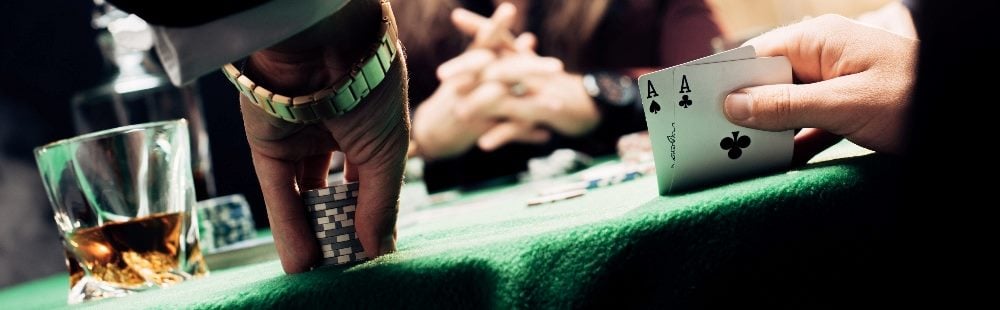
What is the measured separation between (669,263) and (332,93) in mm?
368

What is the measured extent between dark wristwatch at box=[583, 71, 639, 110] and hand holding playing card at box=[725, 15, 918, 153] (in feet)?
6.96

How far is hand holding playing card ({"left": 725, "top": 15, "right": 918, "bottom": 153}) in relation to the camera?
89 cm

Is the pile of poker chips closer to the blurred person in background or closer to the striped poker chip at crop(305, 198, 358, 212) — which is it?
the blurred person in background

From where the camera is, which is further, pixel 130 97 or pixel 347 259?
pixel 130 97

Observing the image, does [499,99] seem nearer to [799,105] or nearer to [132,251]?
[132,251]

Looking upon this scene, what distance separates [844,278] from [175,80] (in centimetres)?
62

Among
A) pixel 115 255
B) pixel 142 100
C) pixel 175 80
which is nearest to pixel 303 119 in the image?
pixel 175 80

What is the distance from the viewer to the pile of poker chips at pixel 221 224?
2098 mm

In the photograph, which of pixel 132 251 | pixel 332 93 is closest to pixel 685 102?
pixel 332 93

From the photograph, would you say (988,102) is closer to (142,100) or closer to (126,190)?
(126,190)

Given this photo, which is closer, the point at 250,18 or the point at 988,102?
the point at 988,102

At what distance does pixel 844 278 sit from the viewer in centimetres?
75

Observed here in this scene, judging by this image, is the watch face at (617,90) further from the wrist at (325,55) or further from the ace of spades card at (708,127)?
the wrist at (325,55)

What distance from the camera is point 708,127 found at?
949 mm
